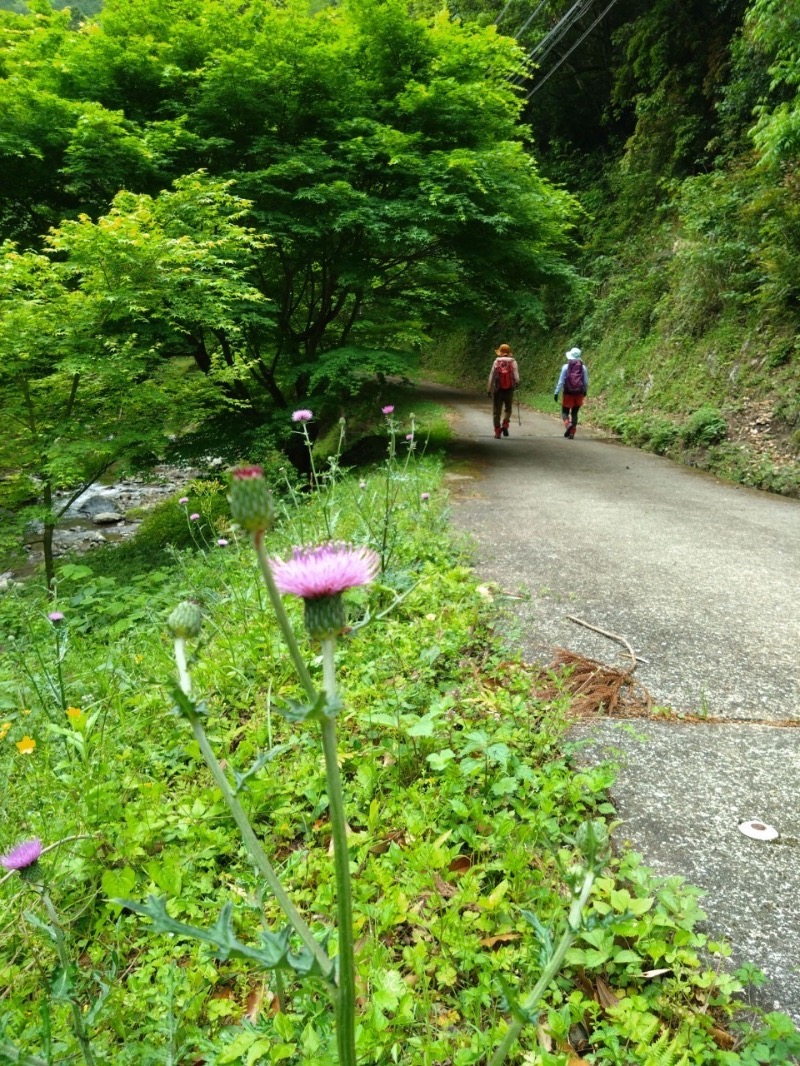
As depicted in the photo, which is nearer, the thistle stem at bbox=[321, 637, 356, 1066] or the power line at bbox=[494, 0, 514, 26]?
the thistle stem at bbox=[321, 637, 356, 1066]

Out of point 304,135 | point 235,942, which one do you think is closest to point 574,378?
point 304,135

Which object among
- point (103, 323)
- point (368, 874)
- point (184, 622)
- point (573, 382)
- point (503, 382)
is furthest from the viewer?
point (573, 382)

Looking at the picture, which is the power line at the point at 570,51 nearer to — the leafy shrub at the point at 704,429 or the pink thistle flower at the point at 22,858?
the leafy shrub at the point at 704,429

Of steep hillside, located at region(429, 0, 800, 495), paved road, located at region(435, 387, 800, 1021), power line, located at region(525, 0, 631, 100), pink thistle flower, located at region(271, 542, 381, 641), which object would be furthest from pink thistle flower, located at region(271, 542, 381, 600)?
power line, located at region(525, 0, 631, 100)

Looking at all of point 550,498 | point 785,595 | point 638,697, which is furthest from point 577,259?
point 638,697

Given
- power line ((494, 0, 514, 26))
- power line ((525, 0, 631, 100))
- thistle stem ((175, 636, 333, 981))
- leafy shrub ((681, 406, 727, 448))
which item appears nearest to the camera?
thistle stem ((175, 636, 333, 981))

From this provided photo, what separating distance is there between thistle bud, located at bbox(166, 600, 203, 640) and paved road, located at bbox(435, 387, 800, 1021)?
149 centimetres

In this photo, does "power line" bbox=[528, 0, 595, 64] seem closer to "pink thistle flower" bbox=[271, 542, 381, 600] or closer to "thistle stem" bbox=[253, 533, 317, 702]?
"pink thistle flower" bbox=[271, 542, 381, 600]

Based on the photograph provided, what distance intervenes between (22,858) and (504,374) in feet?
32.8

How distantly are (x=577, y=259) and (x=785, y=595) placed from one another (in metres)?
17.6

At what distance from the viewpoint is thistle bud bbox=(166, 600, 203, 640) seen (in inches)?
39.2

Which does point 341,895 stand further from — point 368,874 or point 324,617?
point 368,874

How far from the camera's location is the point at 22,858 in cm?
123

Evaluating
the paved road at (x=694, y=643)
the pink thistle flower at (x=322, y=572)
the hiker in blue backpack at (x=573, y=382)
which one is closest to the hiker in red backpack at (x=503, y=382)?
the hiker in blue backpack at (x=573, y=382)
